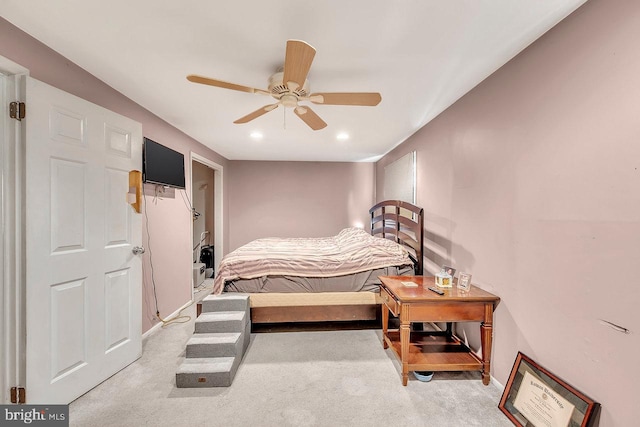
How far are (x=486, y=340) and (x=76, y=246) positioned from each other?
9.71 ft

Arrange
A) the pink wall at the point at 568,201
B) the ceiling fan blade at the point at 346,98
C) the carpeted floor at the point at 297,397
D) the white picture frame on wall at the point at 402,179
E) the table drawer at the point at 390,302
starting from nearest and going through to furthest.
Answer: the pink wall at the point at 568,201
the carpeted floor at the point at 297,397
the ceiling fan blade at the point at 346,98
the table drawer at the point at 390,302
the white picture frame on wall at the point at 402,179

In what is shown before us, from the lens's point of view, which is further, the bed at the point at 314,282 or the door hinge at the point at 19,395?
the bed at the point at 314,282

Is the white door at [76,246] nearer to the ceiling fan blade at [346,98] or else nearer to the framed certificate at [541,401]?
the ceiling fan blade at [346,98]

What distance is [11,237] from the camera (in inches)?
55.8

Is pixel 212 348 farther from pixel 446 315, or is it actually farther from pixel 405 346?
pixel 446 315

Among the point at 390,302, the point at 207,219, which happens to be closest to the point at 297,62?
the point at 390,302

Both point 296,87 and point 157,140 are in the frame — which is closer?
point 296,87

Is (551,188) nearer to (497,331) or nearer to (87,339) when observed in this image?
(497,331)

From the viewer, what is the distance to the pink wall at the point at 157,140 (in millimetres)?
1493

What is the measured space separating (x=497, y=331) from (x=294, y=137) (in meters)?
3.01

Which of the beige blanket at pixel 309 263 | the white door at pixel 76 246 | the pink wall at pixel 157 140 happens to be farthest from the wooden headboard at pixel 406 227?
the pink wall at pixel 157 140

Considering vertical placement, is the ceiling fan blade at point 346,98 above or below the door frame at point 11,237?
above

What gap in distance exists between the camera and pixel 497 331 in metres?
1.80

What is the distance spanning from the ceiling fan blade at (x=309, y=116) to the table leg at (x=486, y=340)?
1.95 meters
